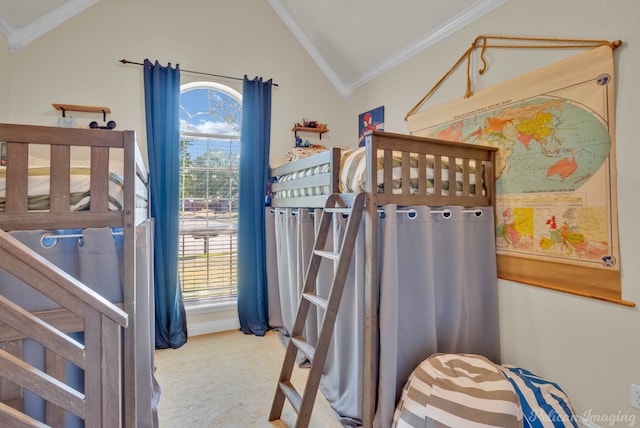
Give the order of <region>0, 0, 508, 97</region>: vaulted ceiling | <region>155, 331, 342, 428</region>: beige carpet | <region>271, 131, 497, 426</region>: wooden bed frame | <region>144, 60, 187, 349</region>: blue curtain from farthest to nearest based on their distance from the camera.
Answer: <region>144, 60, 187, 349</region>: blue curtain → <region>0, 0, 508, 97</region>: vaulted ceiling → <region>155, 331, 342, 428</region>: beige carpet → <region>271, 131, 497, 426</region>: wooden bed frame

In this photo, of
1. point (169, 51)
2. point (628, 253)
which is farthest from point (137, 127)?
point (628, 253)

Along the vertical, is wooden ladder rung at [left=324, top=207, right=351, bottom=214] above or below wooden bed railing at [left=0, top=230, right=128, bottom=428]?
above

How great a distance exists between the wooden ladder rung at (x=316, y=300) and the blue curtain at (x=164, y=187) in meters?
1.58

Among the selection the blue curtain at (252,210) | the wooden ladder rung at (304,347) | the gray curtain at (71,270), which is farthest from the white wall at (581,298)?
the gray curtain at (71,270)

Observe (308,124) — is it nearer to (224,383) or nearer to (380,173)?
(380,173)

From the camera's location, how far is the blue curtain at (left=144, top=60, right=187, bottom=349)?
2.88 m

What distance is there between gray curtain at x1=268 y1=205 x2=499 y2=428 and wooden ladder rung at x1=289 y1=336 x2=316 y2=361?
256 millimetres

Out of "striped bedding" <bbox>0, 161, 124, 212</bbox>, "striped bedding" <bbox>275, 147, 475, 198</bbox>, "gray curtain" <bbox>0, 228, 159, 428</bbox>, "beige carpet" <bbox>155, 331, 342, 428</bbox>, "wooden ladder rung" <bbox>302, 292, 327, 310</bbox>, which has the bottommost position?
"beige carpet" <bbox>155, 331, 342, 428</bbox>

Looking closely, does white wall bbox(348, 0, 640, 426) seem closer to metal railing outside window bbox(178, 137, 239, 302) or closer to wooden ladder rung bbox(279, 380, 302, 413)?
wooden ladder rung bbox(279, 380, 302, 413)

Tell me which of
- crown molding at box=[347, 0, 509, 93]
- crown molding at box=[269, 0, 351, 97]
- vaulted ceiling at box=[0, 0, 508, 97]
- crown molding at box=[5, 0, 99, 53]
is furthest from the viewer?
crown molding at box=[269, 0, 351, 97]

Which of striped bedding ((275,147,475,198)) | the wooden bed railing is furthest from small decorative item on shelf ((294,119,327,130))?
the wooden bed railing

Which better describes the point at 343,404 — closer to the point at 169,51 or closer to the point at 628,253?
the point at 628,253

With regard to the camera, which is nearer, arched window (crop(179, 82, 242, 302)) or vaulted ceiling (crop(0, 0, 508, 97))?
vaulted ceiling (crop(0, 0, 508, 97))

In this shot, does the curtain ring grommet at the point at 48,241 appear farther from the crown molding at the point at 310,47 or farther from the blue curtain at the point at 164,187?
the crown molding at the point at 310,47
